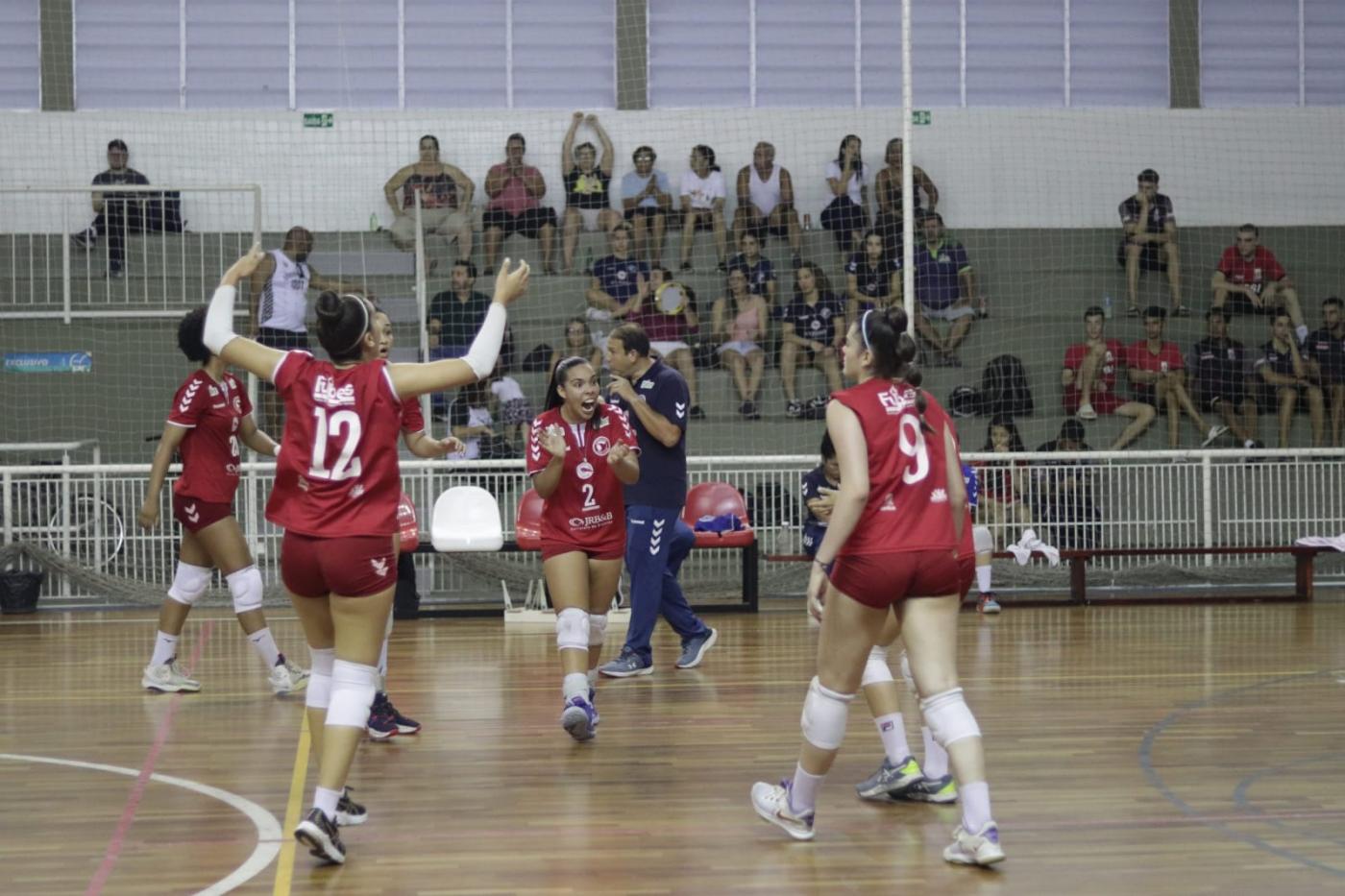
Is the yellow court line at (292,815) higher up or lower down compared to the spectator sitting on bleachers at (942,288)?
lower down

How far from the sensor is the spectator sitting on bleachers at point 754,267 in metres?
15.4

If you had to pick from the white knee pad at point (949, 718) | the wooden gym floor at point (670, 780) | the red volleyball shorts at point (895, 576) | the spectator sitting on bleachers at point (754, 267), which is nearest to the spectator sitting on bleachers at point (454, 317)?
→ the spectator sitting on bleachers at point (754, 267)

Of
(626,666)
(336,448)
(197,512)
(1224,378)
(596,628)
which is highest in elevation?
(1224,378)

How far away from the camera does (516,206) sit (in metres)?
15.8

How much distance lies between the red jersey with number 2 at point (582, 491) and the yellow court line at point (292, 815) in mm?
1415

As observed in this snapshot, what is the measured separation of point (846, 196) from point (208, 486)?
29.8 ft

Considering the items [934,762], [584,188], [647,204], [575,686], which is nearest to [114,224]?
[584,188]

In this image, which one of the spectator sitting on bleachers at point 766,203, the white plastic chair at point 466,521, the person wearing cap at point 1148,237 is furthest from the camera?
the person wearing cap at point 1148,237

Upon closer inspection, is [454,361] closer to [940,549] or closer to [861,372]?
[861,372]

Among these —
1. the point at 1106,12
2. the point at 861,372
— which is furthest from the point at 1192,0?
the point at 861,372

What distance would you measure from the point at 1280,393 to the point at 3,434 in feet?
39.7

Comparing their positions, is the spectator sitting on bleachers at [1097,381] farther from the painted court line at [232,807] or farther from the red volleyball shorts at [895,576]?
the painted court line at [232,807]

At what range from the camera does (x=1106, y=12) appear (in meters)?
18.0

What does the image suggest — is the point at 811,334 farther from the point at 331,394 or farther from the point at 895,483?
the point at 331,394
